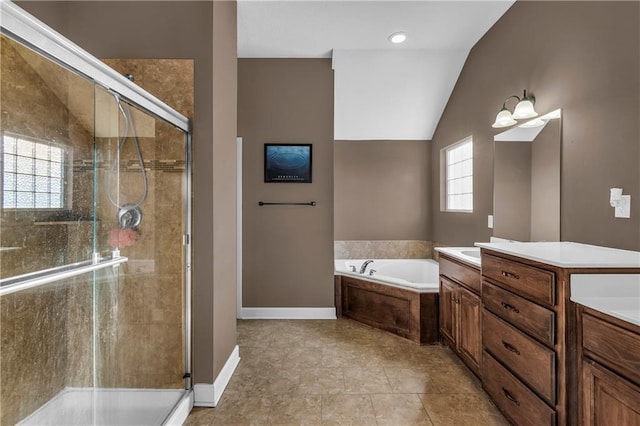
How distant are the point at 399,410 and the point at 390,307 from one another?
1.19m

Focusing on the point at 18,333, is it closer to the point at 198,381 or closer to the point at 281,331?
the point at 198,381

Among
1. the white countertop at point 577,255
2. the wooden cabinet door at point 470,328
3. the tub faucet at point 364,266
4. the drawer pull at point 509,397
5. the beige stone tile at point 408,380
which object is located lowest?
the beige stone tile at point 408,380

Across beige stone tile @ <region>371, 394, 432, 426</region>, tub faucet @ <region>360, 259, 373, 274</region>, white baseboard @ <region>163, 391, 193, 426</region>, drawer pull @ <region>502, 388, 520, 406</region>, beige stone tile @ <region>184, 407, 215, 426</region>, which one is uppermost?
tub faucet @ <region>360, 259, 373, 274</region>

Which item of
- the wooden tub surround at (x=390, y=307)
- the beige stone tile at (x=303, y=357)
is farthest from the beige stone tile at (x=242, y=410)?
the wooden tub surround at (x=390, y=307)

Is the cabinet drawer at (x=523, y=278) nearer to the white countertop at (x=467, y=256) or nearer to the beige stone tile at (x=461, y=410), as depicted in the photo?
the white countertop at (x=467, y=256)

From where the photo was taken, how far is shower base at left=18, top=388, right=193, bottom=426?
1.38 m

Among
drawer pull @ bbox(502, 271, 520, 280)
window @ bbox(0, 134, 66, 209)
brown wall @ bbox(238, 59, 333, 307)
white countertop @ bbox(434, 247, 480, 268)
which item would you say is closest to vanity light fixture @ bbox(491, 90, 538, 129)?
white countertop @ bbox(434, 247, 480, 268)

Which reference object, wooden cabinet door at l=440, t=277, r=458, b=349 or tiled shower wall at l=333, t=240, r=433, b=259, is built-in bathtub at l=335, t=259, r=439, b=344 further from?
tiled shower wall at l=333, t=240, r=433, b=259

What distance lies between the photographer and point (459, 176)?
12.2 feet

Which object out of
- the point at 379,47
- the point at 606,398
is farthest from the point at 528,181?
the point at 379,47

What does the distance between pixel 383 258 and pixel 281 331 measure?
1.70 meters

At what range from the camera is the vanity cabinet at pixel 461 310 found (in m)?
2.22

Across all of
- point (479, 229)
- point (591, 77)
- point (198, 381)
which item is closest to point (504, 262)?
point (591, 77)

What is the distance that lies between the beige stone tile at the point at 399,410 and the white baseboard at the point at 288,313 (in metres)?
1.44
